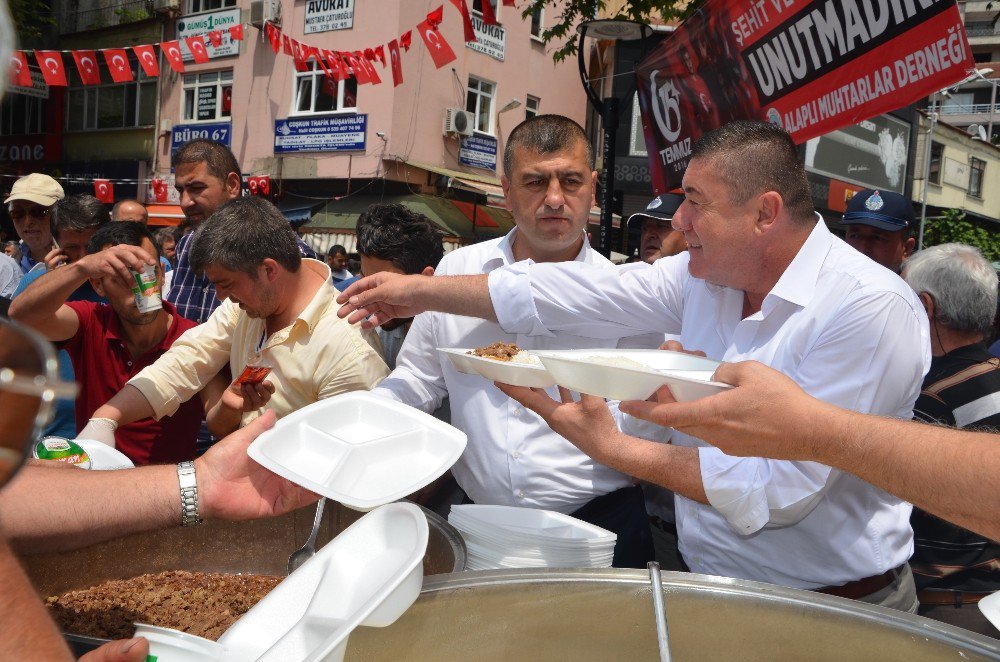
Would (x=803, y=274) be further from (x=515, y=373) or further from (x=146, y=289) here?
(x=146, y=289)

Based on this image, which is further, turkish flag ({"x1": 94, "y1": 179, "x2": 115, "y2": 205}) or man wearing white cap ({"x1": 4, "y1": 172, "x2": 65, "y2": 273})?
turkish flag ({"x1": 94, "y1": 179, "x2": 115, "y2": 205})

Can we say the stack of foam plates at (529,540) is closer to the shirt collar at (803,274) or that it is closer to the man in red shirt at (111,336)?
the shirt collar at (803,274)

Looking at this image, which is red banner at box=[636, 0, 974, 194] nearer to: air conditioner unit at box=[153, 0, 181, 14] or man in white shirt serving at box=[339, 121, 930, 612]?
man in white shirt serving at box=[339, 121, 930, 612]

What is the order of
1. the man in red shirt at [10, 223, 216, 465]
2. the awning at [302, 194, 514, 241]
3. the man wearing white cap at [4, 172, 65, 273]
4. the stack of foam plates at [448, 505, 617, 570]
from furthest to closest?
the awning at [302, 194, 514, 241]
the man wearing white cap at [4, 172, 65, 273]
the man in red shirt at [10, 223, 216, 465]
the stack of foam plates at [448, 505, 617, 570]

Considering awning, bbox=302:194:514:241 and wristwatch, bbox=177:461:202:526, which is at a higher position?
awning, bbox=302:194:514:241

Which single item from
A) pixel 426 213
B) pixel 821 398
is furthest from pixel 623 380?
pixel 426 213

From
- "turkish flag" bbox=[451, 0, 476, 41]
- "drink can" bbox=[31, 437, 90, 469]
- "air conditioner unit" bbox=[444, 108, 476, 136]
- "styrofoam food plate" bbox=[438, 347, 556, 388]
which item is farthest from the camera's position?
"air conditioner unit" bbox=[444, 108, 476, 136]

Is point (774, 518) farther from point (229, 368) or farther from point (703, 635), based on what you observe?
point (229, 368)

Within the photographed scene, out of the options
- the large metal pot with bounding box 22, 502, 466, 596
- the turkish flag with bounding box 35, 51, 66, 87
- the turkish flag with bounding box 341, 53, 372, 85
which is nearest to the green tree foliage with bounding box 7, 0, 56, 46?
the turkish flag with bounding box 35, 51, 66, 87

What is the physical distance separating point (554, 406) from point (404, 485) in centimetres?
52

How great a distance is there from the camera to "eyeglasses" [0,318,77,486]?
0.54 m

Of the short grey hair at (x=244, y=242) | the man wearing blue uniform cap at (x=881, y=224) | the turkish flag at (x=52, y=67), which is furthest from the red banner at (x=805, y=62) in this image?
the turkish flag at (x=52, y=67)

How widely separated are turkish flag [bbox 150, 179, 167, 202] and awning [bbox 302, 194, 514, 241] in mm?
3929

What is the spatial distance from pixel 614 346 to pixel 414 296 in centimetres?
68
